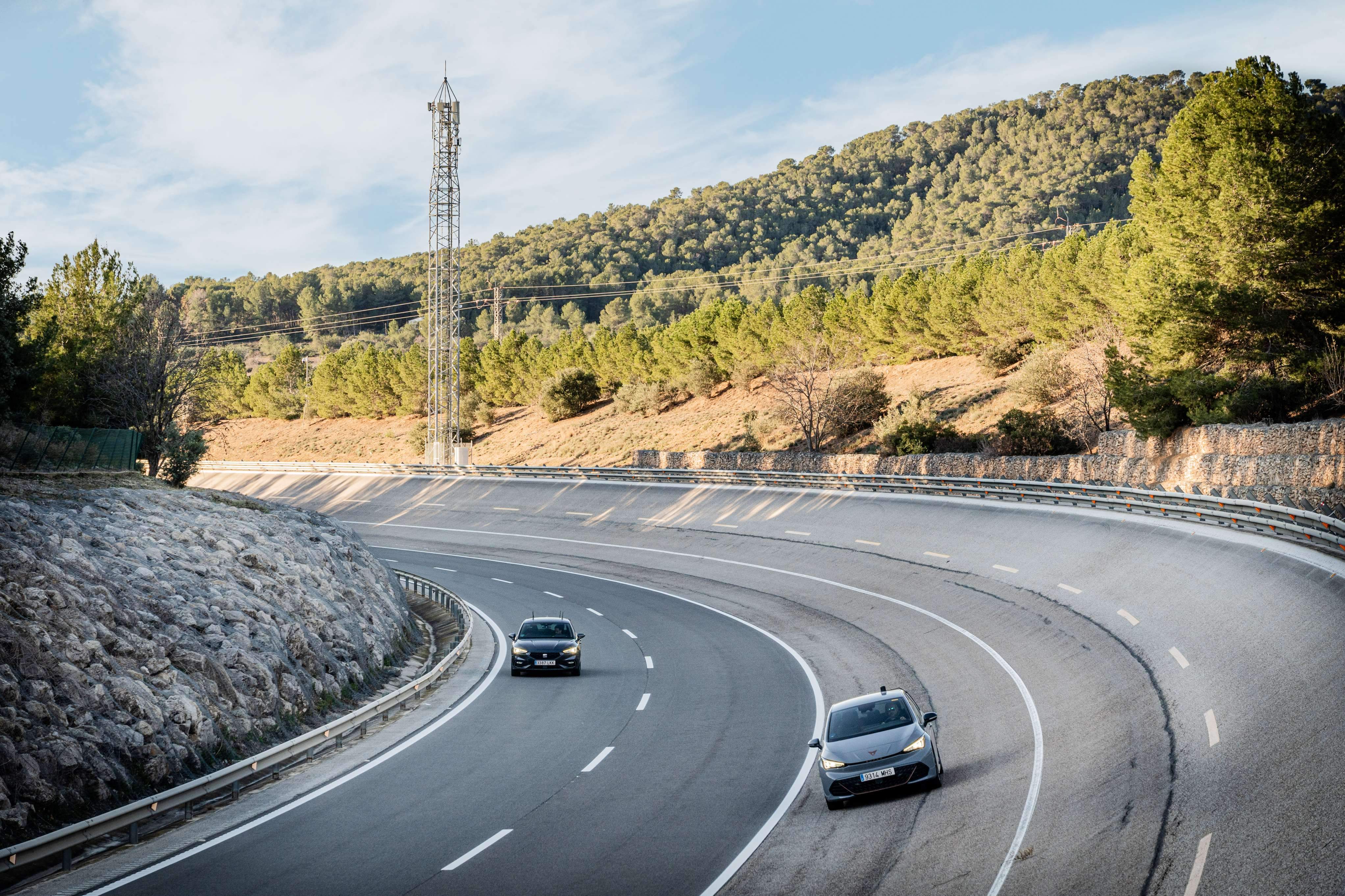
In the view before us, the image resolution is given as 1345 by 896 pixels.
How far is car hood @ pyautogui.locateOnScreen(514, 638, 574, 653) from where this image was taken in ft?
74.3

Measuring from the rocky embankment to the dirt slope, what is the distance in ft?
137

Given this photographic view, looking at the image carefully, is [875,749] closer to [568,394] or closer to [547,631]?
[547,631]

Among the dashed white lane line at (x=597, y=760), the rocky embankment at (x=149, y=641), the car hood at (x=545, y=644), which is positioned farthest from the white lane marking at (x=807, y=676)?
the rocky embankment at (x=149, y=641)

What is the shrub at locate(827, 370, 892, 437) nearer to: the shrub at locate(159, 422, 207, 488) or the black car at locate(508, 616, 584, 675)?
the shrub at locate(159, 422, 207, 488)

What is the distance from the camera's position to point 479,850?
1130 cm

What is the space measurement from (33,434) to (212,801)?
15.1m

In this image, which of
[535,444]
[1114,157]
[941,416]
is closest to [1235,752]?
[941,416]

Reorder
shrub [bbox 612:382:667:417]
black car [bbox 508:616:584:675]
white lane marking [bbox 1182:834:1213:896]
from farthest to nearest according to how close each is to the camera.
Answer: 1. shrub [bbox 612:382:667:417]
2. black car [bbox 508:616:584:675]
3. white lane marking [bbox 1182:834:1213:896]

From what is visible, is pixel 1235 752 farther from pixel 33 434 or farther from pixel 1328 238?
pixel 1328 238

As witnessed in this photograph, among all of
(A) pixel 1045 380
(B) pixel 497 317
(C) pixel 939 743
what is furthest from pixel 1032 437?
(B) pixel 497 317

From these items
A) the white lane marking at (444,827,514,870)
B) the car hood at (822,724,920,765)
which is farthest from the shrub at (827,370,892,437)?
the white lane marking at (444,827,514,870)

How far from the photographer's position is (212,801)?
1332 centimetres

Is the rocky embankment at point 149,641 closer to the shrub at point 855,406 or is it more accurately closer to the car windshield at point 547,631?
the car windshield at point 547,631

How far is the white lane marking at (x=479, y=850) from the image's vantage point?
1080 centimetres
